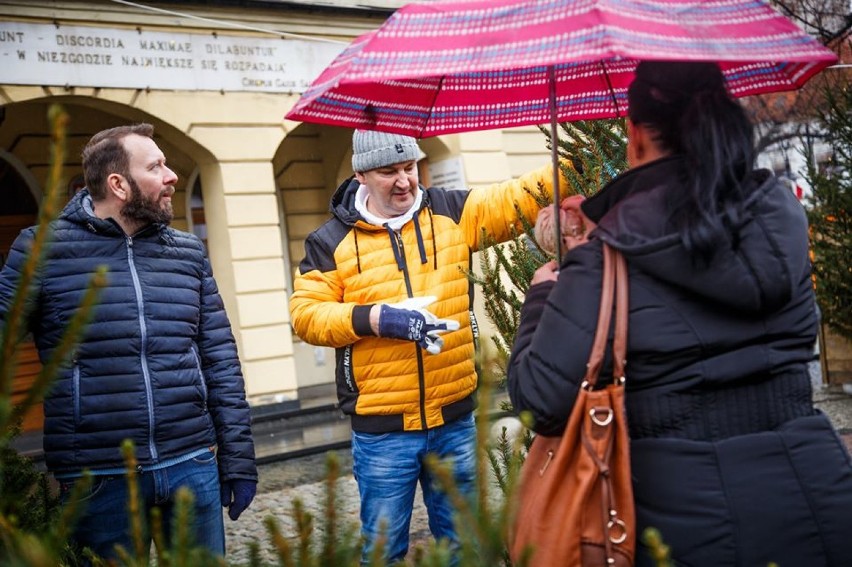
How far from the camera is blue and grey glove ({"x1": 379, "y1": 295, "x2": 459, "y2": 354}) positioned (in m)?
3.04

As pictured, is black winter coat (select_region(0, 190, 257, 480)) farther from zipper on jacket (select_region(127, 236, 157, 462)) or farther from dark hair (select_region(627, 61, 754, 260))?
dark hair (select_region(627, 61, 754, 260))

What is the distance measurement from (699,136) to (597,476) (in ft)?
2.28

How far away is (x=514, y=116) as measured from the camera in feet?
10.3

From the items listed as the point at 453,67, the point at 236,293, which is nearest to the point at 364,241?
the point at 453,67

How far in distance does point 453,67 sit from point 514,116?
1.28m

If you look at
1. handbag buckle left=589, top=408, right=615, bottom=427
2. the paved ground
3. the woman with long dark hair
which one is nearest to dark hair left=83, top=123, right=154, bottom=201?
the woman with long dark hair

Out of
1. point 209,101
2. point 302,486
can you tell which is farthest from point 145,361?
point 209,101

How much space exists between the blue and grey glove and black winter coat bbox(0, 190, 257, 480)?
0.67m

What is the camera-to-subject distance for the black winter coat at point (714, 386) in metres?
1.74

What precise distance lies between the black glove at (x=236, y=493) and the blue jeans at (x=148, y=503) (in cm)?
8

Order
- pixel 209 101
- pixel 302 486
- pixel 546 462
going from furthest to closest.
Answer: pixel 209 101 → pixel 302 486 → pixel 546 462

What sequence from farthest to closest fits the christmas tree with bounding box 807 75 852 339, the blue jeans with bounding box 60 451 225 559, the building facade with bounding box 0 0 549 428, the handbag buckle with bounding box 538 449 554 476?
the building facade with bounding box 0 0 549 428 < the christmas tree with bounding box 807 75 852 339 < the blue jeans with bounding box 60 451 225 559 < the handbag buckle with bounding box 538 449 554 476

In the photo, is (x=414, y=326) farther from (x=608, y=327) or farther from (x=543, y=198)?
(x=608, y=327)

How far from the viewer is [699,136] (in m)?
1.80
